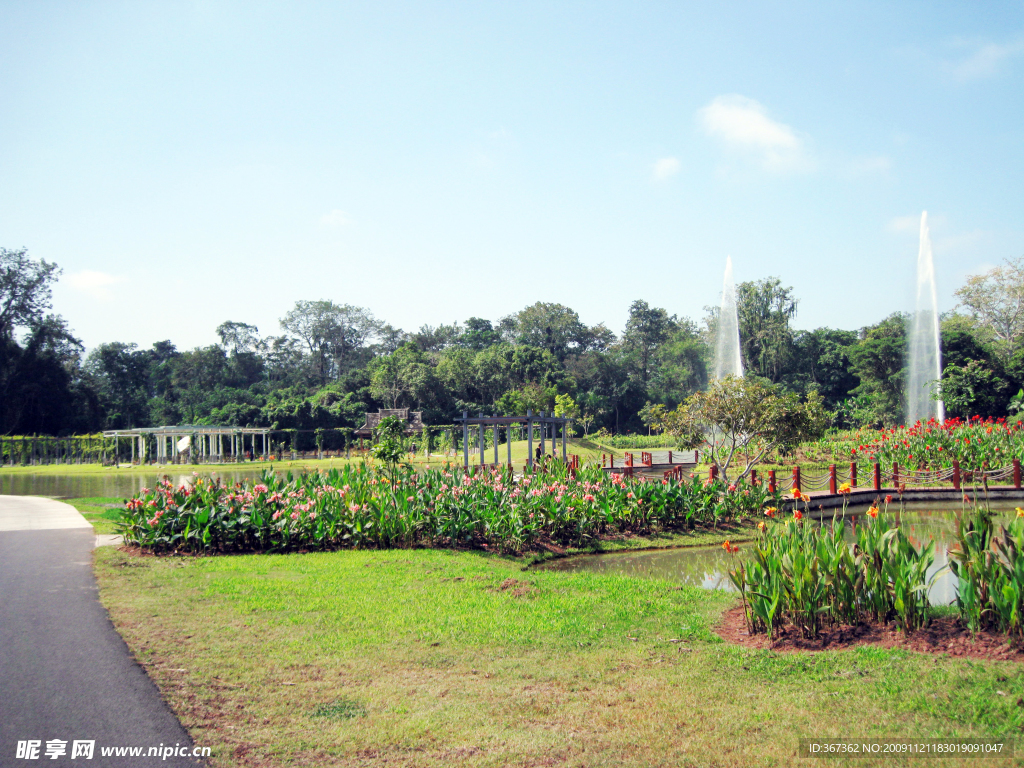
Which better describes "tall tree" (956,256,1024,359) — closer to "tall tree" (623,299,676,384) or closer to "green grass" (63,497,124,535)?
"tall tree" (623,299,676,384)

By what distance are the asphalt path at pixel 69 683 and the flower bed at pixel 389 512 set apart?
1.95m

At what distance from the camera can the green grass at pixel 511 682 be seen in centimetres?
398

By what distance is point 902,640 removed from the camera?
540 cm

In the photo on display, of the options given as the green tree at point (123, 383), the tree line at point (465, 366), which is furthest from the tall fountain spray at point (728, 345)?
the green tree at point (123, 383)

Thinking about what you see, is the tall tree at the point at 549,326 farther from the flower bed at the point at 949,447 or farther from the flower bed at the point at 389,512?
the flower bed at the point at 389,512

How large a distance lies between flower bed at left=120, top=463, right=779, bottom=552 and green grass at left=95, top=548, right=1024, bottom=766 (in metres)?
2.63

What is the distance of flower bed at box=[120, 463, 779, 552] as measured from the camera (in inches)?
418

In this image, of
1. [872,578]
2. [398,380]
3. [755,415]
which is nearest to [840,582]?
[872,578]

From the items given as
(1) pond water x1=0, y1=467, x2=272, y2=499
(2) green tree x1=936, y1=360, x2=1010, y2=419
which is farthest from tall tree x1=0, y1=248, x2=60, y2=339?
(2) green tree x1=936, y1=360, x2=1010, y2=419

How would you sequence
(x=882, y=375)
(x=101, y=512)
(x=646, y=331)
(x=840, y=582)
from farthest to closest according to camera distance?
1. (x=646, y=331)
2. (x=882, y=375)
3. (x=101, y=512)
4. (x=840, y=582)

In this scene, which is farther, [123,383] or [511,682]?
[123,383]

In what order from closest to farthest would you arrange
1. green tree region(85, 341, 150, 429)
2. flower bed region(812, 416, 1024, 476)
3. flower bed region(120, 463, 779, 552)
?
1. flower bed region(120, 463, 779, 552)
2. flower bed region(812, 416, 1024, 476)
3. green tree region(85, 341, 150, 429)

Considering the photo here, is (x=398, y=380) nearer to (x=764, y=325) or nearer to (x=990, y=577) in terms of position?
(x=764, y=325)

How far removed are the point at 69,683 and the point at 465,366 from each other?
49.7 metres
